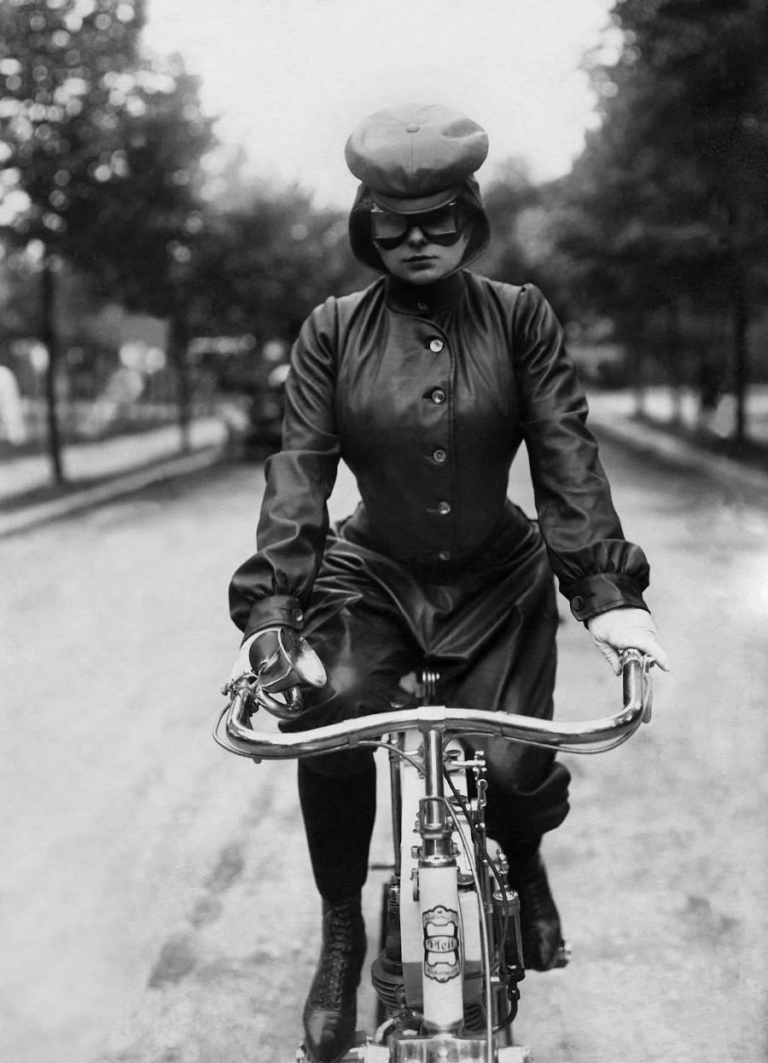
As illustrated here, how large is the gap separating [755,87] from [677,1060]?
1183 cm

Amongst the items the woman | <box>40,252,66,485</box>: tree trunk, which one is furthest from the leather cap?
<box>40,252,66,485</box>: tree trunk

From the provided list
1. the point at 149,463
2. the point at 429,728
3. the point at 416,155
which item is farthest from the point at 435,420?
the point at 149,463

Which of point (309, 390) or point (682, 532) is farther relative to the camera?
point (682, 532)

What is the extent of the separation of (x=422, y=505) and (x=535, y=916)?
105 centimetres

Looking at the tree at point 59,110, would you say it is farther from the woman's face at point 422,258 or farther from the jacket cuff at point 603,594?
the jacket cuff at point 603,594

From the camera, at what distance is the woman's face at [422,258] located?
2.70m

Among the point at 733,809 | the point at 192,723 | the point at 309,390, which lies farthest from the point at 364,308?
the point at 192,723

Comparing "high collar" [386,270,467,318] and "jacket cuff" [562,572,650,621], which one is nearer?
"jacket cuff" [562,572,650,621]

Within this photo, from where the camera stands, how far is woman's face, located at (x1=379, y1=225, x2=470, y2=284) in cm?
270

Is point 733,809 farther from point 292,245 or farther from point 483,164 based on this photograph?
point 292,245

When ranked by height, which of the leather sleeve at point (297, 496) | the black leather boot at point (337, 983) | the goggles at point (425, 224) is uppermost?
the goggles at point (425, 224)

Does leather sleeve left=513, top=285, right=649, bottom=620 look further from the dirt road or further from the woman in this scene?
the dirt road

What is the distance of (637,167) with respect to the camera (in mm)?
16734

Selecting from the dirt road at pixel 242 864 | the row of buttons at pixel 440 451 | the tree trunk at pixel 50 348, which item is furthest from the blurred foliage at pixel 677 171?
the row of buttons at pixel 440 451
